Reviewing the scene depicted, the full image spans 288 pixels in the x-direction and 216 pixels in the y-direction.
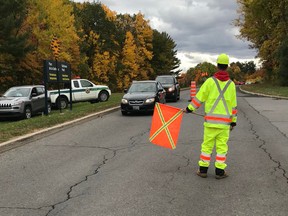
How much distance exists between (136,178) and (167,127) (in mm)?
1232

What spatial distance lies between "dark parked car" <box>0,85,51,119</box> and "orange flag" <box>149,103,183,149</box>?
1153 centimetres

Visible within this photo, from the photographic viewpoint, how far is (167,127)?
6.67m

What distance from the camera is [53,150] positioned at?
8.48 meters

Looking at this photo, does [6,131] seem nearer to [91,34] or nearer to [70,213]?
[70,213]

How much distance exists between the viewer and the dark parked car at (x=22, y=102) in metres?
16.5

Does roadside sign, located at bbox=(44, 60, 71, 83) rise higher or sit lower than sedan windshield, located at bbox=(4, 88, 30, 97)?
higher

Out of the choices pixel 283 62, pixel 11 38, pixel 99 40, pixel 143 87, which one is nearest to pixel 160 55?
pixel 99 40

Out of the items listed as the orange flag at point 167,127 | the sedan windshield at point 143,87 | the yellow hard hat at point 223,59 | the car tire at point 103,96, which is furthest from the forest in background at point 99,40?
the yellow hard hat at point 223,59

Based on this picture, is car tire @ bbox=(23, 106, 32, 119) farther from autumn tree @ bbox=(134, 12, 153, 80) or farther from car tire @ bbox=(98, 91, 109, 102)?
autumn tree @ bbox=(134, 12, 153, 80)

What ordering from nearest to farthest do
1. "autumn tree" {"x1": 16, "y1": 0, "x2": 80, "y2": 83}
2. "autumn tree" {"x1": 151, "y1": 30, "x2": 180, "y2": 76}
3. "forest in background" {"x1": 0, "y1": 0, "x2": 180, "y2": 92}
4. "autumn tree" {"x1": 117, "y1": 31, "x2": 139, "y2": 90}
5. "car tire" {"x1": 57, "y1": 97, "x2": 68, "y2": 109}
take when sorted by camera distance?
"car tire" {"x1": 57, "y1": 97, "x2": 68, "y2": 109}, "forest in background" {"x1": 0, "y1": 0, "x2": 180, "y2": 92}, "autumn tree" {"x1": 16, "y1": 0, "x2": 80, "y2": 83}, "autumn tree" {"x1": 117, "y1": 31, "x2": 139, "y2": 90}, "autumn tree" {"x1": 151, "y1": 30, "x2": 180, "y2": 76}

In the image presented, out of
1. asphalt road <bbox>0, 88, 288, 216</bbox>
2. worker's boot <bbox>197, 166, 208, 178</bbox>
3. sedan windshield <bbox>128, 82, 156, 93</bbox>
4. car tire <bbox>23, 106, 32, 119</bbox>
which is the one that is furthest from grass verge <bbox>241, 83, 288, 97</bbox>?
worker's boot <bbox>197, 166, 208, 178</bbox>

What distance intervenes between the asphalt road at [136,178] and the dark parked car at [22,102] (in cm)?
703

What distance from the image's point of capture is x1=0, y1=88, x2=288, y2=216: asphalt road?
457 centimetres

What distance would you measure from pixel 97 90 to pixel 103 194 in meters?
20.0
